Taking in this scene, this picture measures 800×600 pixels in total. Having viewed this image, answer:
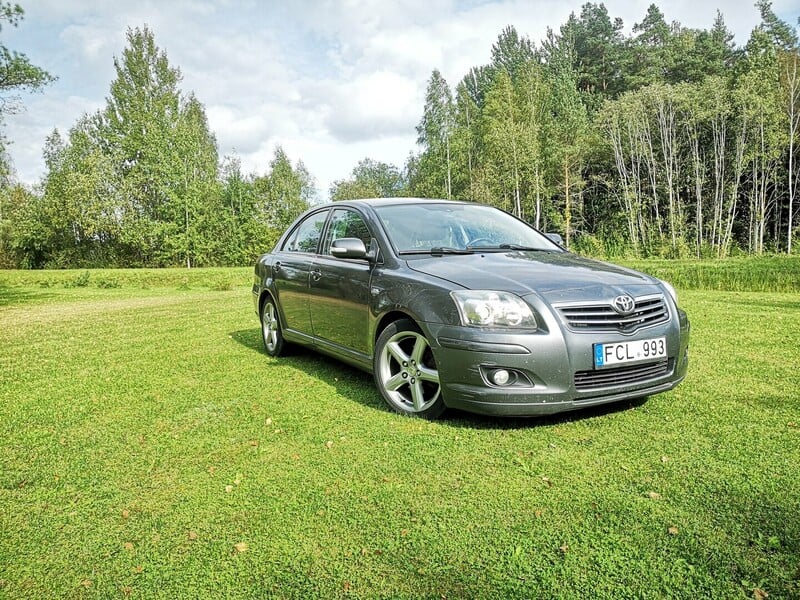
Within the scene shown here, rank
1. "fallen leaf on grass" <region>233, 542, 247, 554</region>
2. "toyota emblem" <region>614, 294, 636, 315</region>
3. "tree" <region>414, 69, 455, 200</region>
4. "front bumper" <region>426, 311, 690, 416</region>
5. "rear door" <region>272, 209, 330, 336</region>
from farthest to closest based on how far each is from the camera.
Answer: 1. "tree" <region>414, 69, 455, 200</region>
2. "rear door" <region>272, 209, 330, 336</region>
3. "toyota emblem" <region>614, 294, 636, 315</region>
4. "front bumper" <region>426, 311, 690, 416</region>
5. "fallen leaf on grass" <region>233, 542, 247, 554</region>

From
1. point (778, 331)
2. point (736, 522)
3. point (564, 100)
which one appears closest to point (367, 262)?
point (736, 522)

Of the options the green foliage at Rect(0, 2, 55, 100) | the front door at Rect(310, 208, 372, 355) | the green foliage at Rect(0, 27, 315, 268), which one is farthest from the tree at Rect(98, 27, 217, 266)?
the front door at Rect(310, 208, 372, 355)

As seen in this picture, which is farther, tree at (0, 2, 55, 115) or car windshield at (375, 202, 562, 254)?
tree at (0, 2, 55, 115)

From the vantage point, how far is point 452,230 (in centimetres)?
499

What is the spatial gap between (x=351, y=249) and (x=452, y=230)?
89 centimetres

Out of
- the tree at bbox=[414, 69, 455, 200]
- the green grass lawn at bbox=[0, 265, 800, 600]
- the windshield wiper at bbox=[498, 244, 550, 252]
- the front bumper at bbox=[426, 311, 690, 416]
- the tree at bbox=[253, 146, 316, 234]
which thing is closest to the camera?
the green grass lawn at bbox=[0, 265, 800, 600]

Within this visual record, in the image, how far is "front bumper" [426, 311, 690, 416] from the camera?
358 cm

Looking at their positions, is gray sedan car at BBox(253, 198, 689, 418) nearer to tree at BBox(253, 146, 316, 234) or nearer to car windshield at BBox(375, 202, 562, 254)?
car windshield at BBox(375, 202, 562, 254)

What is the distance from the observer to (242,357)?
6.65 m

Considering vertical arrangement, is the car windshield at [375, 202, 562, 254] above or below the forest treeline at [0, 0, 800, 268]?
below

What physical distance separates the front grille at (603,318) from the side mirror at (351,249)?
5.56 ft

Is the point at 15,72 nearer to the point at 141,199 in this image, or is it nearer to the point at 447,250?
the point at 447,250

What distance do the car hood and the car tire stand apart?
2551mm

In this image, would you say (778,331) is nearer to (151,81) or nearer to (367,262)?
(367,262)
